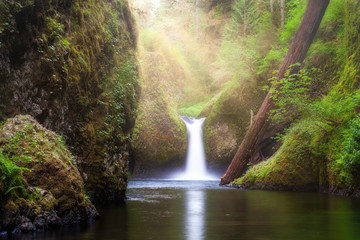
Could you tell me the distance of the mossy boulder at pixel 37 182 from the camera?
4.79 m

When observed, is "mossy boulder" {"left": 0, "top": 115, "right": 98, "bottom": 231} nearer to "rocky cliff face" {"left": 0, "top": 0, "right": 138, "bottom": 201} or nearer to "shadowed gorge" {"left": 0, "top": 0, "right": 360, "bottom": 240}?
"shadowed gorge" {"left": 0, "top": 0, "right": 360, "bottom": 240}

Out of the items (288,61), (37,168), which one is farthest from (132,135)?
(288,61)

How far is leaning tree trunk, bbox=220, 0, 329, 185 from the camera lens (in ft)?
51.0

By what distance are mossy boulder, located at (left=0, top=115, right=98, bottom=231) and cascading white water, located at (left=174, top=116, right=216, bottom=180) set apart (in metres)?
16.9

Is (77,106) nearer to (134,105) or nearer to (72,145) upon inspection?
(72,145)

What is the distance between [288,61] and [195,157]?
1027cm

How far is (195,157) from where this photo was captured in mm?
23734

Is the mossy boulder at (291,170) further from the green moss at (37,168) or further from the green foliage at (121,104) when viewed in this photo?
the green moss at (37,168)

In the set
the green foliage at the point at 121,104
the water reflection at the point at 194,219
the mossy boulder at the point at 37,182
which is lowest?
the water reflection at the point at 194,219

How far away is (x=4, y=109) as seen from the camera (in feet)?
20.7

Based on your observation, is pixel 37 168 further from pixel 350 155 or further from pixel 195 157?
pixel 195 157

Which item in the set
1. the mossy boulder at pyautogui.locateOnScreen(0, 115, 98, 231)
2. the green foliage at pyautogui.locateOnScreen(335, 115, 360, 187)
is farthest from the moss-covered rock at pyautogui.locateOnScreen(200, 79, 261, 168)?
the mossy boulder at pyautogui.locateOnScreen(0, 115, 98, 231)

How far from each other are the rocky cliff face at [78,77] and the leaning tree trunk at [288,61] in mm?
6714

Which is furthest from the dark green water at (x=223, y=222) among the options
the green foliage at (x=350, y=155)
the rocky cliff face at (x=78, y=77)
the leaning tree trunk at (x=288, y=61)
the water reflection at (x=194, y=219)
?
the leaning tree trunk at (x=288, y=61)
